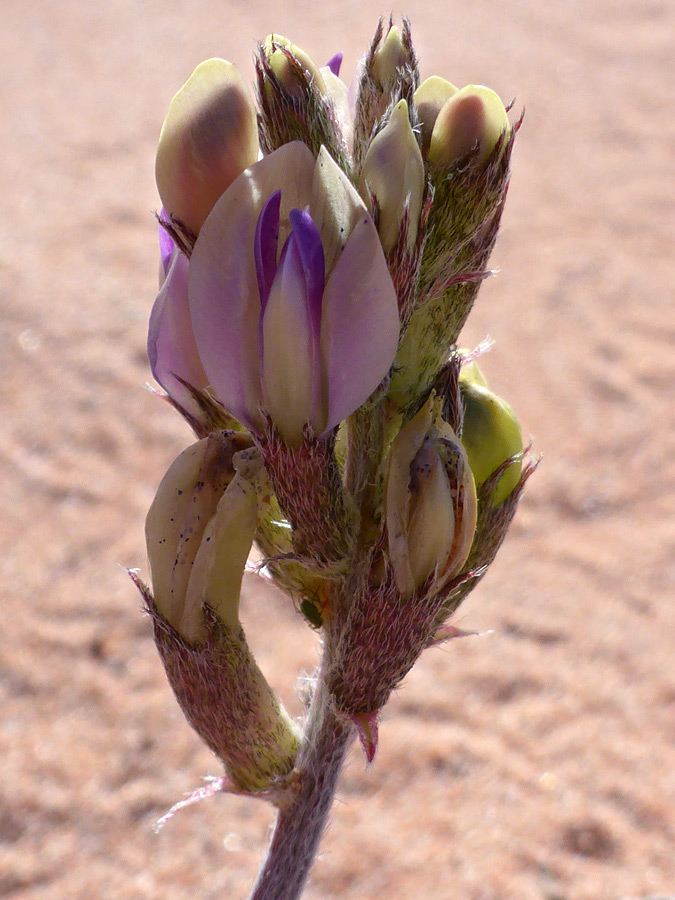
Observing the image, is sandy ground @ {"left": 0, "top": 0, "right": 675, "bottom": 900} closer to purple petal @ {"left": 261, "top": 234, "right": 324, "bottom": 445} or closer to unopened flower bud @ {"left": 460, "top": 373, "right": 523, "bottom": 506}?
unopened flower bud @ {"left": 460, "top": 373, "right": 523, "bottom": 506}

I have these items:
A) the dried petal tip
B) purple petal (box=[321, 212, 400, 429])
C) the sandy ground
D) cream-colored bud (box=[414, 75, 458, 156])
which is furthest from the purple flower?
the sandy ground

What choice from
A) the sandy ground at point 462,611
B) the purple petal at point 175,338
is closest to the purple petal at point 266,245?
the purple petal at point 175,338

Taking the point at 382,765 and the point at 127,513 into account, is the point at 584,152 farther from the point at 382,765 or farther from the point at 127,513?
the point at 382,765

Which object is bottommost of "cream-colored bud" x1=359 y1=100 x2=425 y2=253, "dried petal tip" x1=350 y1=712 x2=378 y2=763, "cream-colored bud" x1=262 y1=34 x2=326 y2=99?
"dried petal tip" x1=350 y1=712 x2=378 y2=763

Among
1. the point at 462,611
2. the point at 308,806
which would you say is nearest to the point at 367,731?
the point at 308,806

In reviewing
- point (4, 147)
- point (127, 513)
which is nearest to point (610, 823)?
point (127, 513)

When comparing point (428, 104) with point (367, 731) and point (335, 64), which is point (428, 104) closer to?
point (335, 64)
